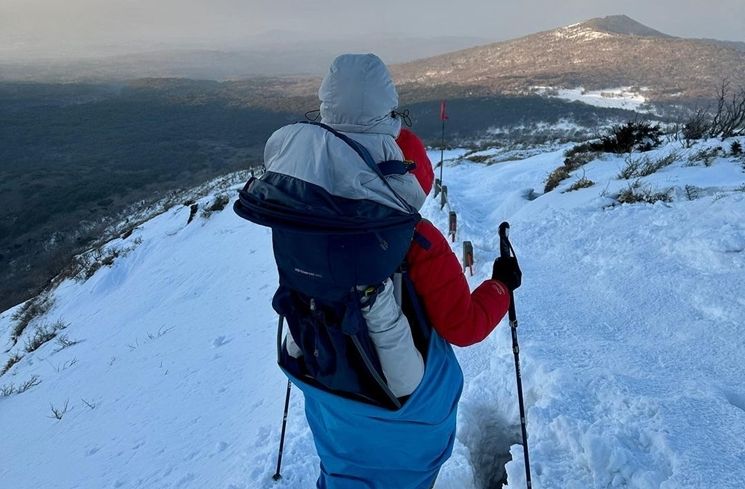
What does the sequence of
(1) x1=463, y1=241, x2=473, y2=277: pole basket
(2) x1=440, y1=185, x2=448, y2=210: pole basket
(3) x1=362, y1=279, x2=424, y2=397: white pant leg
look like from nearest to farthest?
(3) x1=362, y1=279, x2=424, y2=397: white pant leg < (1) x1=463, y1=241, x2=473, y2=277: pole basket < (2) x1=440, y1=185, x2=448, y2=210: pole basket

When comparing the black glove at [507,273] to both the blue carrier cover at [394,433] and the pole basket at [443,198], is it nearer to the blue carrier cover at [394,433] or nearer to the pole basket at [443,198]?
the blue carrier cover at [394,433]

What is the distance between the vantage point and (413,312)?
66.3 inches

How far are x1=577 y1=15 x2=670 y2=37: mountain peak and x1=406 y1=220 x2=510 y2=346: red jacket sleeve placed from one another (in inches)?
6918

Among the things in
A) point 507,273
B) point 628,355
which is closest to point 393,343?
point 507,273

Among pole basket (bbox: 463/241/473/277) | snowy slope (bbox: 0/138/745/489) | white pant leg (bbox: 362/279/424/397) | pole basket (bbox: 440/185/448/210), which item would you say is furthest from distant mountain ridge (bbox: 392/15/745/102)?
white pant leg (bbox: 362/279/424/397)

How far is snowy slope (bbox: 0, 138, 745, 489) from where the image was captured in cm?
264

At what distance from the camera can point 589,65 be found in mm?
117312

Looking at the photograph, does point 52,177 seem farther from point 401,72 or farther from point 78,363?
point 401,72

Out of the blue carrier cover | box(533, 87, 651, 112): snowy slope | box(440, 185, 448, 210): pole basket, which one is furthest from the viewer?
box(533, 87, 651, 112): snowy slope

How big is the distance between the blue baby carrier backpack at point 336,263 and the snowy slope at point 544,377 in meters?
1.60

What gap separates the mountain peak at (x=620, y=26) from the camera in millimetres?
150250

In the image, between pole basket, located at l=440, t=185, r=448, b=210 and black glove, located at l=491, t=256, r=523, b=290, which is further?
pole basket, located at l=440, t=185, r=448, b=210

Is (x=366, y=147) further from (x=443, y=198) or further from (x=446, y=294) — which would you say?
(x=443, y=198)

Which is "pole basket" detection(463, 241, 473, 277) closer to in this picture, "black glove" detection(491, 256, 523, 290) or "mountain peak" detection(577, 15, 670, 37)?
"black glove" detection(491, 256, 523, 290)
